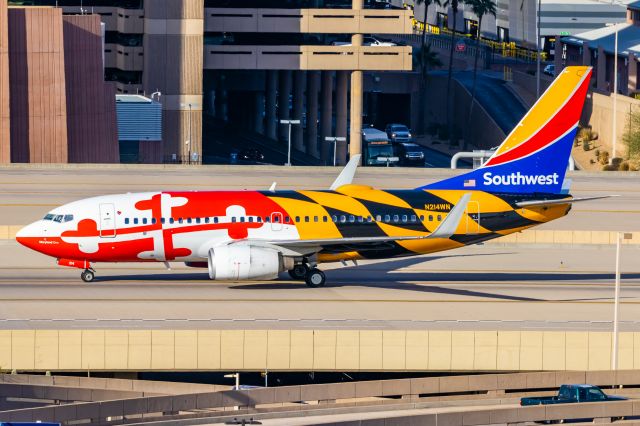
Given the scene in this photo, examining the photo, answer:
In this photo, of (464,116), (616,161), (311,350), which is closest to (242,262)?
(311,350)

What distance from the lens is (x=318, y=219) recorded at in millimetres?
59406

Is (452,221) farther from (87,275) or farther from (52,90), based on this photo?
(52,90)

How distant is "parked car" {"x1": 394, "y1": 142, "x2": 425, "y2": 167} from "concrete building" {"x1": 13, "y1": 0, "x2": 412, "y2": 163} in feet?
15.7

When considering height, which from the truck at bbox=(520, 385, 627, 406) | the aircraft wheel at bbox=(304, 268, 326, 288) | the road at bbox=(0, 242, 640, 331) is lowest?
the truck at bbox=(520, 385, 627, 406)

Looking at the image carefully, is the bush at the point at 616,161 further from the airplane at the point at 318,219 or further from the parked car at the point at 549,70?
the airplane at the point at 318,219

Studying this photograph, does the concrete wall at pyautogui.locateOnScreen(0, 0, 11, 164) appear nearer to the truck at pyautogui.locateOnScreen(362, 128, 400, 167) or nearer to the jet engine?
the truck at pyautogui.locateOnScreen(362, 128, 400, 167)

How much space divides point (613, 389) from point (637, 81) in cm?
9849

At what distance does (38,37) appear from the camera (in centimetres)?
10688

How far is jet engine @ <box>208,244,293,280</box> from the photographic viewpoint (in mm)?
57344

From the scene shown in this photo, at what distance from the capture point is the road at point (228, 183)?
8475cm

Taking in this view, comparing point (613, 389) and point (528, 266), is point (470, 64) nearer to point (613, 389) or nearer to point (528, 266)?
point (528, 266)

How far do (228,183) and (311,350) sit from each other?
44917 millimetres

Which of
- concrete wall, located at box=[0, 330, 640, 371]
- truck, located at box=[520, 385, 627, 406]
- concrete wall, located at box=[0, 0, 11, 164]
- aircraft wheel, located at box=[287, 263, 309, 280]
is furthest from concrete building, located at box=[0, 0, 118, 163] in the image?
truck, located at box=[520, 385, 627, 406]

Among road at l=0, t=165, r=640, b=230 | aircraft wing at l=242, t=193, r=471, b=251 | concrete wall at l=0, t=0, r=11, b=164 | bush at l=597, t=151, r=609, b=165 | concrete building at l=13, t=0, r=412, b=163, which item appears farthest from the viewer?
concrete building at l=13, t=0, r=412, b=163
